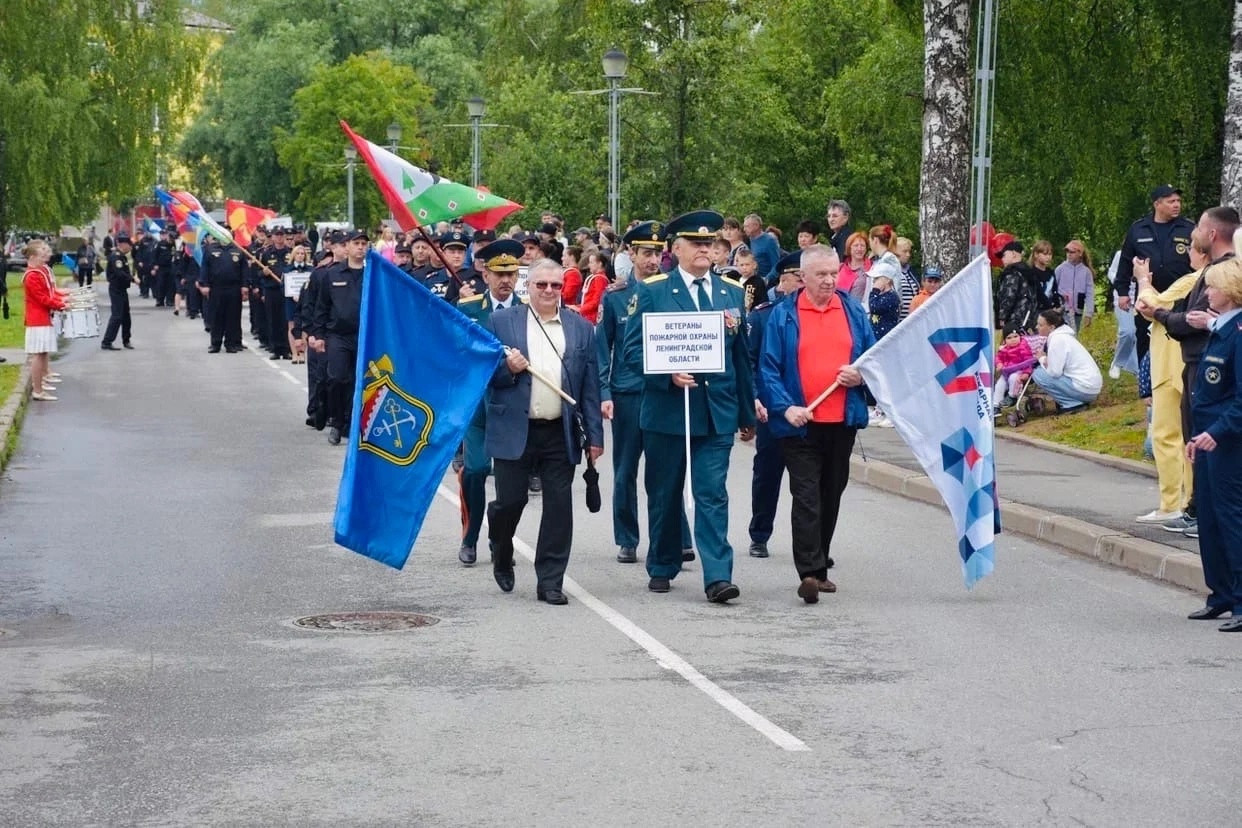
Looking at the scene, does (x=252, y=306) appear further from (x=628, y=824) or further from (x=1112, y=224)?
(x=628, y=824)

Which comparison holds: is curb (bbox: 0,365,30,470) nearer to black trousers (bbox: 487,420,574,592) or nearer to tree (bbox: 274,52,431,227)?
black trousers (bbox: 487,420,574,592)

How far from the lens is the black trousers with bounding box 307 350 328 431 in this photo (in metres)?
20.2

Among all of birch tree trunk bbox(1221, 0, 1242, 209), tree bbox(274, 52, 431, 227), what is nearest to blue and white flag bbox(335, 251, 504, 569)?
birch tree trunk bbox(1221, 0, 1242, 209)

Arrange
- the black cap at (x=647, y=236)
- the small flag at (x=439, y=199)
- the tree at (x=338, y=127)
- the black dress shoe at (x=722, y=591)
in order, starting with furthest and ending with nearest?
1. the tree at (x=338, y=127)
2. the small flag at (x=439, y=199)
3. the black cap at (x=647, y=236)
4. the black dress shoe at (x=722, y=591)

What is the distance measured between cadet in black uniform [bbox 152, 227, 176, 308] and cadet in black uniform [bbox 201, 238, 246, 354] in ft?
60.2

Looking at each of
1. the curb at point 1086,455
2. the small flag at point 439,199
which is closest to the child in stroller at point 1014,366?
the curb at point 1086,455

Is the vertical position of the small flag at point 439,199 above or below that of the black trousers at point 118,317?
above

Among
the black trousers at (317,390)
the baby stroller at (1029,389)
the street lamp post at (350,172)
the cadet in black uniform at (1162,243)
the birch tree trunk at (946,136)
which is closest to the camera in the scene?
the cadet in black uniform at (1162,243)

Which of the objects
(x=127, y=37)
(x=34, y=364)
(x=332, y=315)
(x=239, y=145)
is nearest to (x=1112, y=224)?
(x=332, y=315)

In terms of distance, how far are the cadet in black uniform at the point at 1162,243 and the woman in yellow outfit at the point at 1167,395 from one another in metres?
2.20

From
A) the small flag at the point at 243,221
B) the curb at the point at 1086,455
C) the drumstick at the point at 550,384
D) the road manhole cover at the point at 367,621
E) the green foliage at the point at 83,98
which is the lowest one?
the road manhole cover at the point at 367,621

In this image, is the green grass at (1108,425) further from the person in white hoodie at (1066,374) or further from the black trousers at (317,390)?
the black trousers at (317,390)

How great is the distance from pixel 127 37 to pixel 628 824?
4566cm

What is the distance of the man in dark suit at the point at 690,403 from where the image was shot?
11.1 metres
